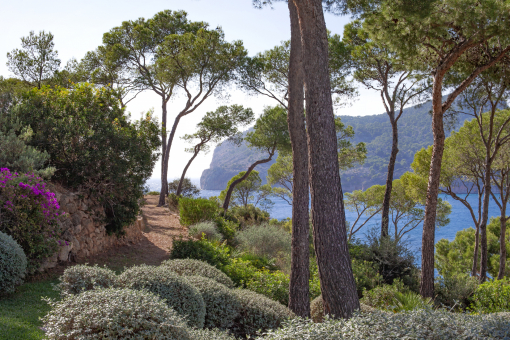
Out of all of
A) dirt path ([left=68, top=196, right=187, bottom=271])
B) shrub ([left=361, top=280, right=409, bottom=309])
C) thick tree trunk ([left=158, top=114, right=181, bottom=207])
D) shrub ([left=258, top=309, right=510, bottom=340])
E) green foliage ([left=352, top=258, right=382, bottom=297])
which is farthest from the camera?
thick tree trunk ([left=158, top=114, right=181, bottom=207])

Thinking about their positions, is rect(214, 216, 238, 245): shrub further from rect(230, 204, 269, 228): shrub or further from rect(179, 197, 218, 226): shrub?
rect(230, 204, 269, 228): shrub

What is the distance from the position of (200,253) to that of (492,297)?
20.7 feet

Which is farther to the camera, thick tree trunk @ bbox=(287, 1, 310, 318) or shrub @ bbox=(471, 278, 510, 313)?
shrub @ bbox=(471, 278, 510, 313)

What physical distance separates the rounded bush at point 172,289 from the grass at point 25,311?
2.79ft

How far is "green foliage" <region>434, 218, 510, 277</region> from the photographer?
1588 cm

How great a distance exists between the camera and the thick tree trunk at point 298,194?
4684 millimetres

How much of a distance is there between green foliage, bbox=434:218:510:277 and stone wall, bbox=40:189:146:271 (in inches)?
645

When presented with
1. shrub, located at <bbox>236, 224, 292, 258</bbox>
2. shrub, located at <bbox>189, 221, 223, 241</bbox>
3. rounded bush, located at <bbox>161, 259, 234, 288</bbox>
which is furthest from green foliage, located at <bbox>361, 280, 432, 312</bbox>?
shrub, located at <bbox>189, 221, 223, 241</bbox>

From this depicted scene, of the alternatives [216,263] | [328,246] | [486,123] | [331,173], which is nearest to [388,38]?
[331,173]

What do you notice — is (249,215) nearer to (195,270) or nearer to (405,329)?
(195,270)

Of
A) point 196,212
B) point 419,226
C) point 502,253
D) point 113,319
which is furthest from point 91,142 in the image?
point 419,226

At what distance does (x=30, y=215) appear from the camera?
4477 millimetres

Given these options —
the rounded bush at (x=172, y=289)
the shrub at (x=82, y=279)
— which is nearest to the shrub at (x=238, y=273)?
the rounded bush at (x=172, y=289)

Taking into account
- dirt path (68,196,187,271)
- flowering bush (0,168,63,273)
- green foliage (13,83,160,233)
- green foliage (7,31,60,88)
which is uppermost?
green foliage (7,31,60,88)
